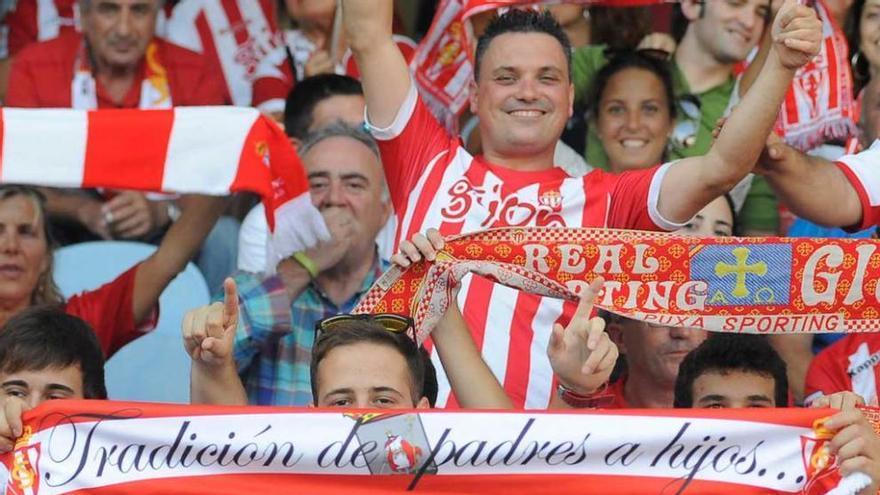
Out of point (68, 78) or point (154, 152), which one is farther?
point (68, 78)

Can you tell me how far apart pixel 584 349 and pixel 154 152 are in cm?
191

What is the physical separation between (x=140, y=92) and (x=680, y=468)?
3532 mm

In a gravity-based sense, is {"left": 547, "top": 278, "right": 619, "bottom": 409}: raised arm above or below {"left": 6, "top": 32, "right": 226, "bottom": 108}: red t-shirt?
below

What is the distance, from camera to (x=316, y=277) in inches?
225

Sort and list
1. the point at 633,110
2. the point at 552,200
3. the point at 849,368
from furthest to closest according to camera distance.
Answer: the point at 633,110 → the point at 849,368 → the point at 552,200

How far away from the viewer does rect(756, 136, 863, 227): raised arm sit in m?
4.71

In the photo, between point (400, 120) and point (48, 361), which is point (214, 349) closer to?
point (48, 361)

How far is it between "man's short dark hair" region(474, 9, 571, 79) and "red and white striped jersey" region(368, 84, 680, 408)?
1.32 feet

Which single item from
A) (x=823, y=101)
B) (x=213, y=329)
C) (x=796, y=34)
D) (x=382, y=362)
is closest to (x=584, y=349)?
(x=382, y=362)

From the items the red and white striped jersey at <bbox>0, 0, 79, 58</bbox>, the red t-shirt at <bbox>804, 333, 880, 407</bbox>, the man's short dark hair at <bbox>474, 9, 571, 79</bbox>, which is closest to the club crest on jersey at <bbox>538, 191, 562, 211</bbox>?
the man's short dark hair at <bbox>474, 9, 571, 79</bbox>

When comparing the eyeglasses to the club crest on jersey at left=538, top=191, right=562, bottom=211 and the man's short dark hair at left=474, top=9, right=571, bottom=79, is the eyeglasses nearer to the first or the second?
the club crest on jersey at left=538, top=191, right=562, bottom=211

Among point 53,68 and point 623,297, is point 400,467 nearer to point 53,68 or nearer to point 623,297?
point 623,297

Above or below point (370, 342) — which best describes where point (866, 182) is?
above

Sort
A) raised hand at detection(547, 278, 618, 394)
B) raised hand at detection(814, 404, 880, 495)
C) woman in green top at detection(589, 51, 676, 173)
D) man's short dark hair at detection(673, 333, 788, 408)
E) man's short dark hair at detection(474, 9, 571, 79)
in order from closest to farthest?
raised hand at detection(814, 404, 880, 495), raised hand at detection(547, 278, 618, 394), man's short dark hair at detection(673, 333, 788, 408), man's short dark hair at detection(474, 9, 571, 79), woman in green top at detection(589, 51, 676, 173)
